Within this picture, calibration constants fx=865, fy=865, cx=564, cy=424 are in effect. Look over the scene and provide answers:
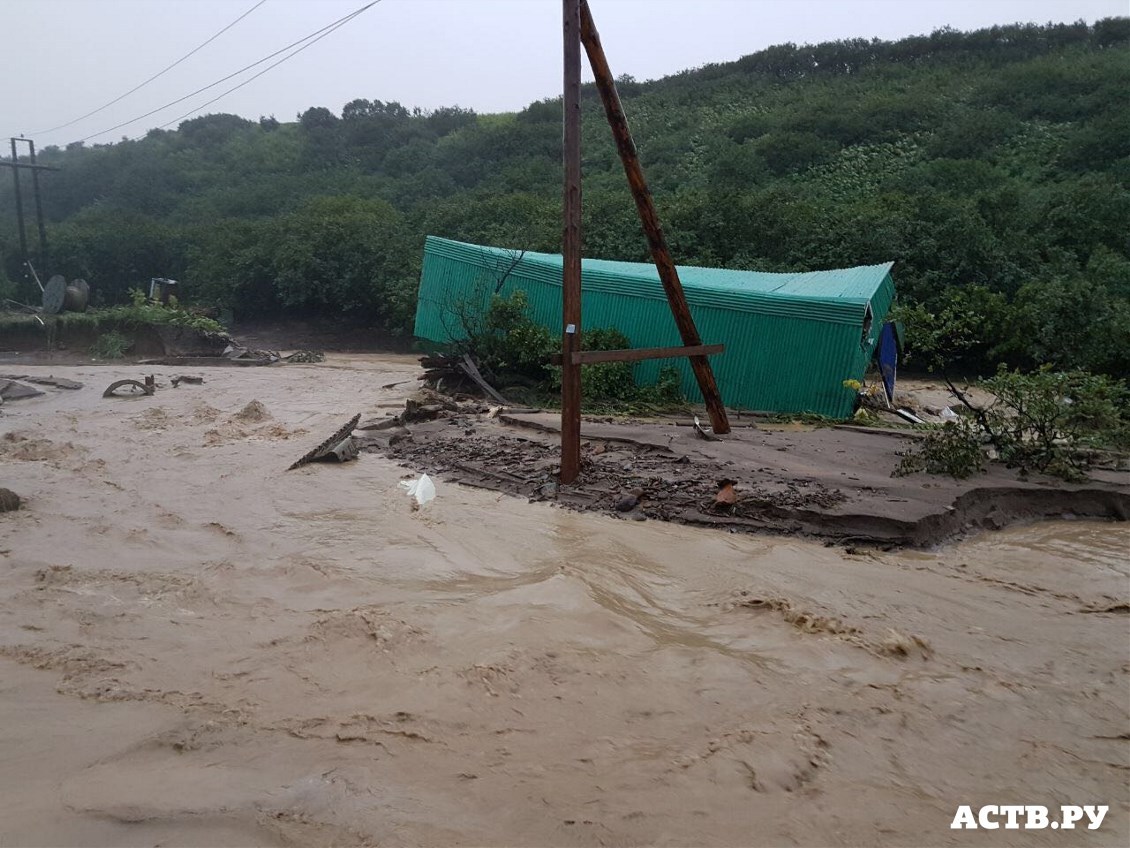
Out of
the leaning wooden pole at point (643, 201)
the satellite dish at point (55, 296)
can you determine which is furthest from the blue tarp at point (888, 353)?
the satellite dish at point (55, 296)

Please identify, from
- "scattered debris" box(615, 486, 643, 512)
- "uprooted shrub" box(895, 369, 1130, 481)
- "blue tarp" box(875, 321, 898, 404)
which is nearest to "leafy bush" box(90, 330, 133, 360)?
"blue tarp" box(875, 321, 898, 404)

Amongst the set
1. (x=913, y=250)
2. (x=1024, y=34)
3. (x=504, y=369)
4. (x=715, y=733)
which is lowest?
(x=715, y=733)

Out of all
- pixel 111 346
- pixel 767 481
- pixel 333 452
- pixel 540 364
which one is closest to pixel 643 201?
pixel 767 481

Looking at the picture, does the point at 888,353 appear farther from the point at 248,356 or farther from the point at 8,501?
the point at 248,356

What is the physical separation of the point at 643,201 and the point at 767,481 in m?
3.21

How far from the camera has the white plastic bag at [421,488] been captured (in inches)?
323

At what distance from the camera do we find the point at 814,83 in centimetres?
4700

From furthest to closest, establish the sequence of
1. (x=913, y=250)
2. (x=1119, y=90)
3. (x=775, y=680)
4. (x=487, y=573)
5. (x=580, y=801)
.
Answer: (x=1119, y=90) → (x=913, y=250) → (x=487, y=573) → (x=775, y=680) → (x=580, y=801)

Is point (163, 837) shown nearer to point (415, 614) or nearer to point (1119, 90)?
point (415, 614)

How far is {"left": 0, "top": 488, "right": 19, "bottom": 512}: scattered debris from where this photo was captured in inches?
294

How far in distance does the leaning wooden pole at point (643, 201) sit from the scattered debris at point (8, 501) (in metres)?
6.36

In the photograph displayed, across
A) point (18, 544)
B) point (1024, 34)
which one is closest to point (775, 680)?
point (18, 544)

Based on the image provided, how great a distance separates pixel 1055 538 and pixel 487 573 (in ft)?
15.5

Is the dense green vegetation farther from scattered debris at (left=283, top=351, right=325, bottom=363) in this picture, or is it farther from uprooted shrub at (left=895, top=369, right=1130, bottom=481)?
scattered debris at (left=283, top=351, right=325, bottom=363)
